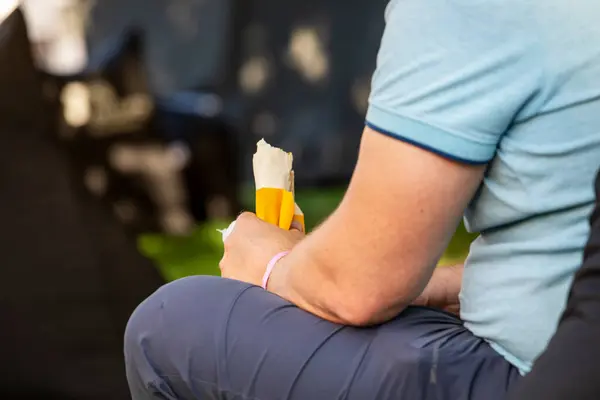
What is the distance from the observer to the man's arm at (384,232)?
0.68m

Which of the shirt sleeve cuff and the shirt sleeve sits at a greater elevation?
the shirt sleeve

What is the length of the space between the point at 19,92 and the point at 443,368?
114 centimetres

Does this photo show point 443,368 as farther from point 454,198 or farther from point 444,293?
point 444,293

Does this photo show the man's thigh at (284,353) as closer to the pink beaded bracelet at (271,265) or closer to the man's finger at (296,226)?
the pink beaded bracelet at (271,265)

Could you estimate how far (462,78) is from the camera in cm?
66

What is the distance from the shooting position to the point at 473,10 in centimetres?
66

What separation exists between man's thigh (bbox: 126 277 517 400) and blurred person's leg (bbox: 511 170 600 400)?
115 mm

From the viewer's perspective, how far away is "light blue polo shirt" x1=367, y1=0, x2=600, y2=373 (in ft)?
2.15

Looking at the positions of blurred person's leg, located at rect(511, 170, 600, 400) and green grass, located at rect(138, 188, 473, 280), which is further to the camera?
green grass, located at rect(138, 188, 473, 280)

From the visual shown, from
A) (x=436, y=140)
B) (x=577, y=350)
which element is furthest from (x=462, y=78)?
(x=577, y=350)

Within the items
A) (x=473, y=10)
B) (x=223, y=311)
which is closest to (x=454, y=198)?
(x=473, y=10)

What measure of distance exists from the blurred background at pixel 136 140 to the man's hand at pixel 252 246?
0.60 m

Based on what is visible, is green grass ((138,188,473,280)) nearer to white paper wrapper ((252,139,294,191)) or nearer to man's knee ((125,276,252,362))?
white paper wrapper ((252,139,294,191))

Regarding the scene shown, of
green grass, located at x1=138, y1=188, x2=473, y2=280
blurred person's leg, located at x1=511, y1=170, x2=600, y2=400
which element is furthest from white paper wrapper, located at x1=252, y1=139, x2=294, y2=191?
green grass, located at x1=138, y1=188, x2=473, y2=280
